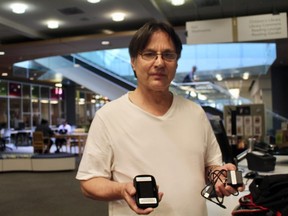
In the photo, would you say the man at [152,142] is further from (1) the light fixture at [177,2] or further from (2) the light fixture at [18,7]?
(2) the light fixture at [18,7]

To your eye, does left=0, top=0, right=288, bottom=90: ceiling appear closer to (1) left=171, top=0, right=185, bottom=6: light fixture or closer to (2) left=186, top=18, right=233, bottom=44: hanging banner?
(1) left=171, top=0, right=185, bottom=6: light fixture

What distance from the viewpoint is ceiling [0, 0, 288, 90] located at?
677 cm

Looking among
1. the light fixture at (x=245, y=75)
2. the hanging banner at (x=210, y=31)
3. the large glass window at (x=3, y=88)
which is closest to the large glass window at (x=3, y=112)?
the large glass window at (x=3, y=88)

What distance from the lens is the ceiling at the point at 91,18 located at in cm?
677

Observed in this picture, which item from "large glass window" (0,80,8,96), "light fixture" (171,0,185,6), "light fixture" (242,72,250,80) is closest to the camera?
"light fixture" (171,0,185,6)

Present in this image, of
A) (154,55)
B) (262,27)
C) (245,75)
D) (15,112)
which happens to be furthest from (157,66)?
(15,112)

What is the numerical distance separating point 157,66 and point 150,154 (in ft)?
1.02

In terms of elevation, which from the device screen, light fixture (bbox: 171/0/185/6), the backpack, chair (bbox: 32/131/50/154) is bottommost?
chair (bbox: 32/131/50/154)

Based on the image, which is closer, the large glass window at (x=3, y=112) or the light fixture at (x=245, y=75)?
the light fixture at (x=245, y=75)

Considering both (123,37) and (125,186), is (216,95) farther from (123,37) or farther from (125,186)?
(125,186)

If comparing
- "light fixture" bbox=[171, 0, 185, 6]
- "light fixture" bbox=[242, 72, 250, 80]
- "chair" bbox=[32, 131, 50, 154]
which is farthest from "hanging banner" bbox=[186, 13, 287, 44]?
"light fixture" bbox=[242, 72, 250, 80]

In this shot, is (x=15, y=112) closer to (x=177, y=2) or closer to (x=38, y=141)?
(x=38, y=141)

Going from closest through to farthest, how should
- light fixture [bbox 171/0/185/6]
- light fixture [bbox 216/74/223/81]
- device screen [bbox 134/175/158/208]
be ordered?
device screen [bbox 134/175/158/208]
light fixture [bbox 171/0/185/6]
light fixture [bbox 216/74/223/81]

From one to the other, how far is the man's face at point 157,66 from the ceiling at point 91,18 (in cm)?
539
